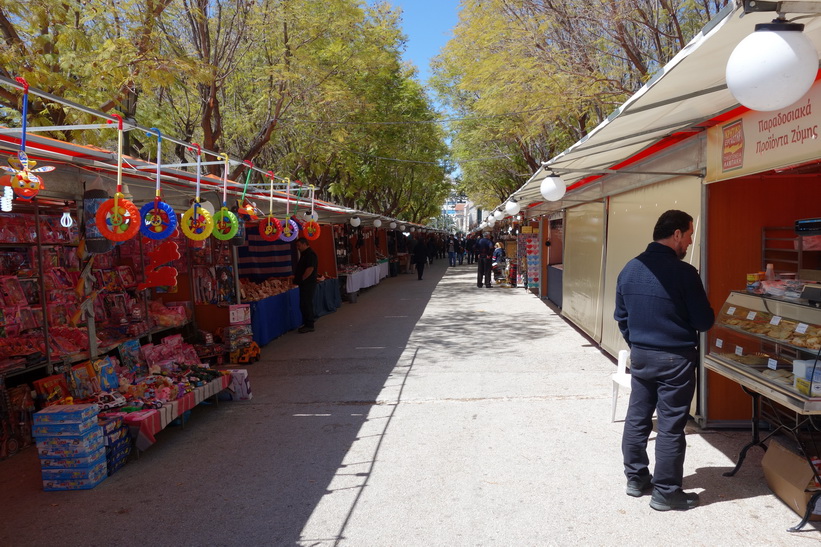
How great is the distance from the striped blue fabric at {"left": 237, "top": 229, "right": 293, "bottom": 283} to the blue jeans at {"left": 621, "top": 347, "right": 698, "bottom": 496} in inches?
348

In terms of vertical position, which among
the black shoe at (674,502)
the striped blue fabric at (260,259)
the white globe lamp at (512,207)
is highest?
the white globe lamp at (512,207)

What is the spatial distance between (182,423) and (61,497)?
1460mm

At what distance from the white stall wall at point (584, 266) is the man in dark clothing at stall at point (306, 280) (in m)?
5.17

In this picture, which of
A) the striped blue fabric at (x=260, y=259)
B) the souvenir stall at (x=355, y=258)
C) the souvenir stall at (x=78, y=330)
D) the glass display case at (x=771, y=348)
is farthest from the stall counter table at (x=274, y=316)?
the glass display case at (x=771, y=348)

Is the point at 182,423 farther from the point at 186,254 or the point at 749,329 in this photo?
the point at 749,329

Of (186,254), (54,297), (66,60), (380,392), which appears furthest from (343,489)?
(66,60)

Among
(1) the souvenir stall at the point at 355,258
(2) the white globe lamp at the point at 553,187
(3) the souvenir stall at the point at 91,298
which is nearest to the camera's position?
(3) the souvenir stall at the point at 91,298

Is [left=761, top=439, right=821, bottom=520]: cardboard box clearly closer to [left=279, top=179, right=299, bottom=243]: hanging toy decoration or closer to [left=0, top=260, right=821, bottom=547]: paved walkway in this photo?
[left=0, top=260, right=821, bottom=547]: paved walkway

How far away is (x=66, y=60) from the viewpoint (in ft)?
25.6

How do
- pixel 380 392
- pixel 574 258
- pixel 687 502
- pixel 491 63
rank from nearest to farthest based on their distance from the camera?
pixel 687 502 < pixel 380 392 < pixel 574 258 < pixel 491 63

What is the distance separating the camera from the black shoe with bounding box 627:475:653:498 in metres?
3.77

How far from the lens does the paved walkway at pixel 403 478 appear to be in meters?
3.42

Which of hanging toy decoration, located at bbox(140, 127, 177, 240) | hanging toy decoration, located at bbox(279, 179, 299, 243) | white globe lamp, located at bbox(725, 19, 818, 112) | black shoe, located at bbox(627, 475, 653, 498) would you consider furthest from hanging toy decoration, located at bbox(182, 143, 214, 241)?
white globe lamp, located at bbox(725, 19, 818, 112)

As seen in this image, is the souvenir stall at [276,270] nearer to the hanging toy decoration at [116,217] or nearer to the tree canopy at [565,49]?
the hanging toy decoration at [116,217]
